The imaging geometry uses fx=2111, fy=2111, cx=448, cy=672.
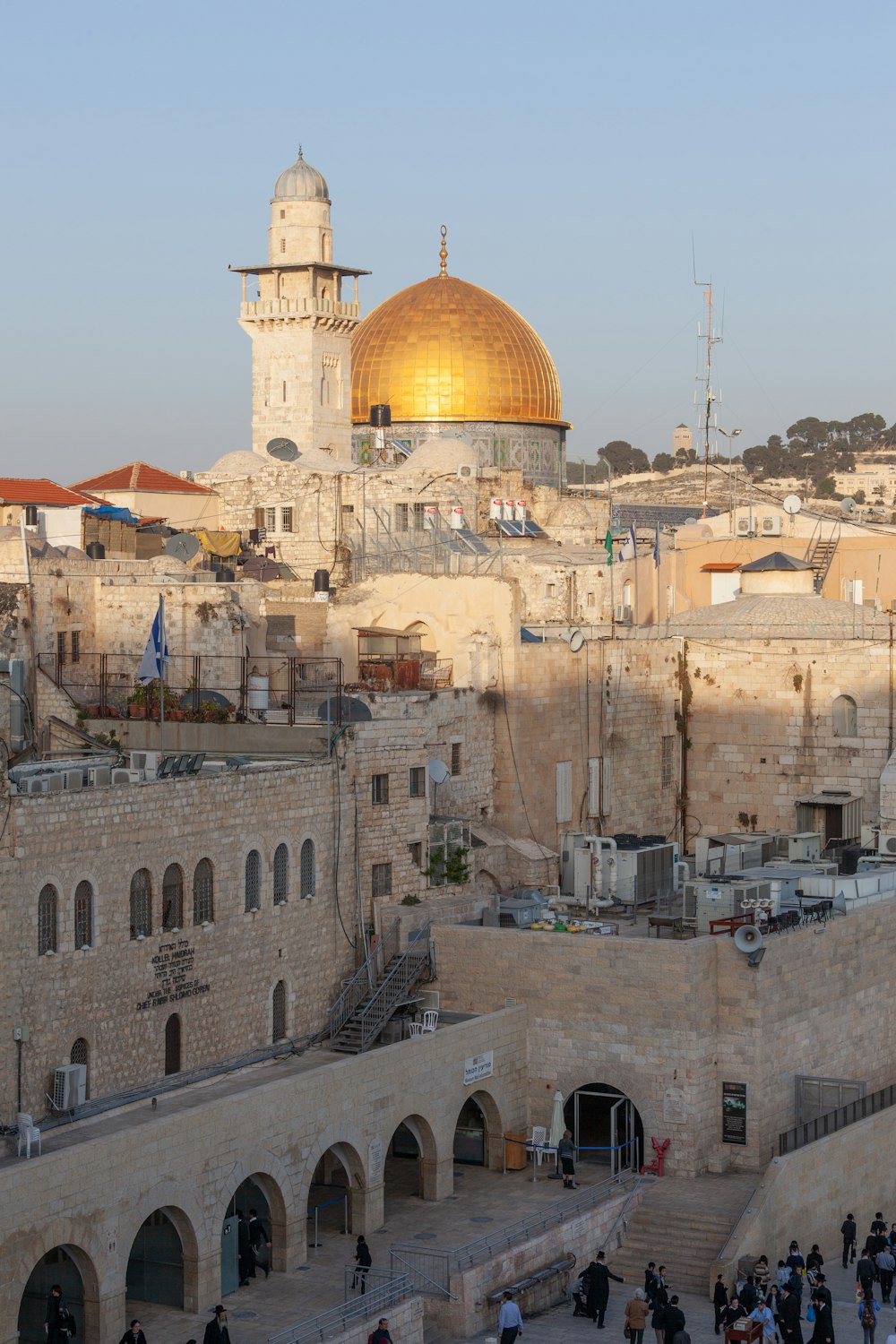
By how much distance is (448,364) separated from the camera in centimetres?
5191

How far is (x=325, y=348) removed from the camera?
49.9 meters

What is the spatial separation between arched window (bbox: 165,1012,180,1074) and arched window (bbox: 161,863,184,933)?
107 cm

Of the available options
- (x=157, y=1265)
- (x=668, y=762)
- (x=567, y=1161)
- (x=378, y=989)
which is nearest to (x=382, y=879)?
(x=378, y=989)

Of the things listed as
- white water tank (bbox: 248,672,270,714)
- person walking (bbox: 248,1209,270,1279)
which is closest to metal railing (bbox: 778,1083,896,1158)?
person walking (bbox: 248,1209,270,1279)

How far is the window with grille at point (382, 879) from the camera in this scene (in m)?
28.6

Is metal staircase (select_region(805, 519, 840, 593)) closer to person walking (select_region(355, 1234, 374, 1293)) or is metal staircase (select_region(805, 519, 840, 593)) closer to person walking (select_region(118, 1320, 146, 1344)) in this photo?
person walking (select_region(355, 1234, 374, 1293))

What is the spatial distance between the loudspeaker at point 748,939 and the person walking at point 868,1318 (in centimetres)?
460

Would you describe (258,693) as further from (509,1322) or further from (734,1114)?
(509,1322)

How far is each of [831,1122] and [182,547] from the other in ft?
55.4

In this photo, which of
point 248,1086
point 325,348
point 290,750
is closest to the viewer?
point 248,1086

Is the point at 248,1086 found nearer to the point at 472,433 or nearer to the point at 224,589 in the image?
the point at 224,589

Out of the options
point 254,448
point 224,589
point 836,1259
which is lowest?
point 836,1259

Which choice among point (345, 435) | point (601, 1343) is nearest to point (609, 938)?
point (601, 1343)

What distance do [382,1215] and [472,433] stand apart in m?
30.0
